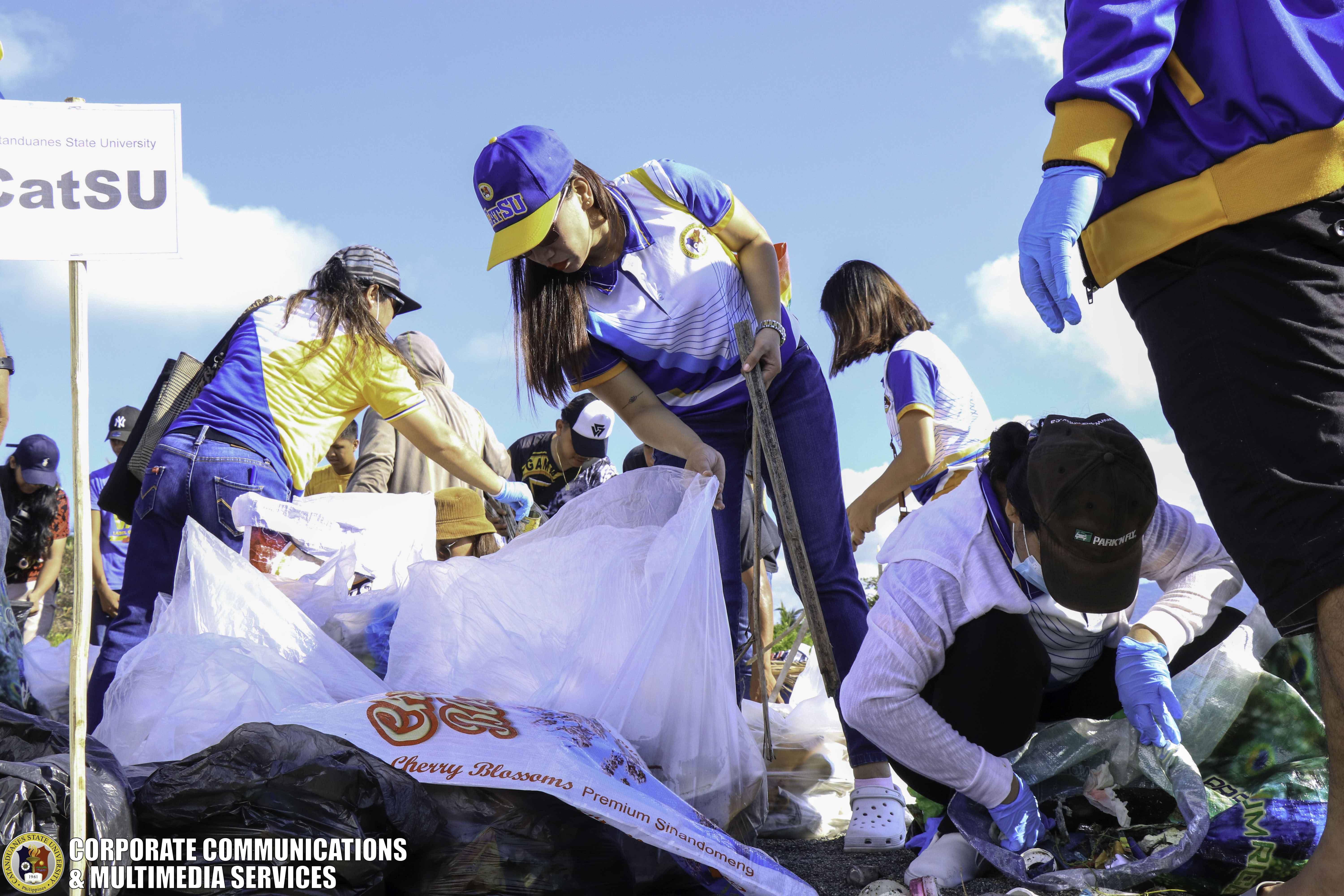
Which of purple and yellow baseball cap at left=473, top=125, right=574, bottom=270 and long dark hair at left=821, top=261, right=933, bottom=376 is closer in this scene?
purple and yellow baseball cap at left=473, top=125, right=574, bottom=270

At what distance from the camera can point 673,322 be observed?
90.5 inches

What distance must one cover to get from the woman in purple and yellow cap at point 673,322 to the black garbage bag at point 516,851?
2.95 feet

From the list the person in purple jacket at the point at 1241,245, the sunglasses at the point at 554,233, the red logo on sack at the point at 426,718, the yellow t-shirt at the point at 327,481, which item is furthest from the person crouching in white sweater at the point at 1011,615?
the yellow t-shirt at the point at 327,481

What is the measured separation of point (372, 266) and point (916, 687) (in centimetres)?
172

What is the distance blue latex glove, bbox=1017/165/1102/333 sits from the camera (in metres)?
1.26

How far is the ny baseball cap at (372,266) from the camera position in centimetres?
266

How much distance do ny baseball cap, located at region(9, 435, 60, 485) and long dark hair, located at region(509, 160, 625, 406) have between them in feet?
11.6

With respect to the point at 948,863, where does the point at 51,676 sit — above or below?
above

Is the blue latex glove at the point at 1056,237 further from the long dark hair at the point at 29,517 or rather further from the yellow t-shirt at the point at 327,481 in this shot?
the long dark hair at the point at 29,517

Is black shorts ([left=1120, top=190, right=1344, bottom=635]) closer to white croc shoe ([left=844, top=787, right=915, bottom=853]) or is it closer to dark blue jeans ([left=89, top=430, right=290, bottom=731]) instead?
white croc shoe ([left=844, top=787, right=915, bottom=853])

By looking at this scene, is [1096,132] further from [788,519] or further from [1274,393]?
[788,519]

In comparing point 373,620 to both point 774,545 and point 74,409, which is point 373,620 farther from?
point 774,545

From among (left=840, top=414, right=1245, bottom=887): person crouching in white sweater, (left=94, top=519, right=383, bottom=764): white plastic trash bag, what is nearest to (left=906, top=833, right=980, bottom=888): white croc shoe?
(left=840, top=414, right=1245, bottom=887): person crouching in white sweater

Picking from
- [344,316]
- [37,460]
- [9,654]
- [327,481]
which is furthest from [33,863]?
[37,460]
